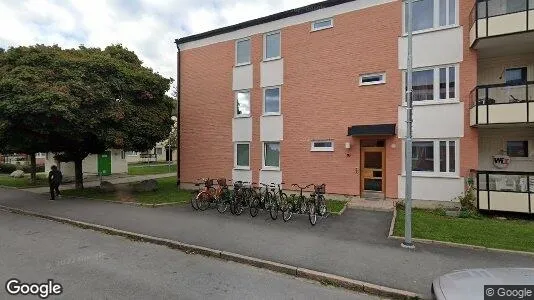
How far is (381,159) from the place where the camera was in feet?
45.4

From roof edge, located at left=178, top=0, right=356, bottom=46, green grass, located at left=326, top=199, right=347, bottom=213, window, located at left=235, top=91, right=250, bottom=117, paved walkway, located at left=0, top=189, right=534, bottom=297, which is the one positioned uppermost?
roof edge, located at left=178, top=0, right=356, bottom=46

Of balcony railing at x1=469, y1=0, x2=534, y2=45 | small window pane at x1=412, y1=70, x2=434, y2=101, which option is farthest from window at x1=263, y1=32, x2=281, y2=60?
balcony railing at x1=469, y1=0, x2=534, y2=45

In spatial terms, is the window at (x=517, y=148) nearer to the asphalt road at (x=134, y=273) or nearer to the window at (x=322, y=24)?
the window at (x=322, y=24)

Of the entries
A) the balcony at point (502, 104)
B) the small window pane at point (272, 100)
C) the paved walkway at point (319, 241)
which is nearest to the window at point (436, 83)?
the balcony at point (502, 104)

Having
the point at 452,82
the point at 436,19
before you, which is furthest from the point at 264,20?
the point at 452,82

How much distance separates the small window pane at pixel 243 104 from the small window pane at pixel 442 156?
9152mm

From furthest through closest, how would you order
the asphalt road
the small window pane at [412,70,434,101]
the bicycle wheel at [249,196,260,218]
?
1. the small window pane at [412,70,434,101]
2. the bicycle wheel at [249,196,260,218]
3. the asphalt road

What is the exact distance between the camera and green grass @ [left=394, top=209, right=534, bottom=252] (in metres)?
8.12

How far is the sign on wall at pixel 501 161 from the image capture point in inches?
497

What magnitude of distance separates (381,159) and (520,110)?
16.2ft

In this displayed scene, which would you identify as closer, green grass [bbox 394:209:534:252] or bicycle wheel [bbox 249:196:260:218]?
green grass [bbox 394:209:534:252]

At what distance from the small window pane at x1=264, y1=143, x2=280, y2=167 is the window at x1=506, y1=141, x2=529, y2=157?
31.4 ft

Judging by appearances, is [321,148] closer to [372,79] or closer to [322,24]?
[372,79]

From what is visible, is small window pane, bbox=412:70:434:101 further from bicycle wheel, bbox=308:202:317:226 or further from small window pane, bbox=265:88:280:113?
bicycle wheel, bbox=308:202:317:226
